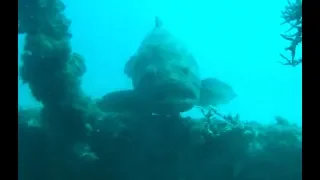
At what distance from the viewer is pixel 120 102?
1148 cm

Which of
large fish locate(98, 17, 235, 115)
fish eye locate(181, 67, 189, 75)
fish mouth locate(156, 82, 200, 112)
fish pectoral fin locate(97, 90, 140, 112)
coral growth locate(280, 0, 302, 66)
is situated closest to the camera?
coral growth locate(280, 0, 302, 66)

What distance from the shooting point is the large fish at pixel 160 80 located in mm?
10617

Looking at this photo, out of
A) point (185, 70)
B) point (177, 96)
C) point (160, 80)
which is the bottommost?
point (177, 96)

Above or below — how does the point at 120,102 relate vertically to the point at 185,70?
below

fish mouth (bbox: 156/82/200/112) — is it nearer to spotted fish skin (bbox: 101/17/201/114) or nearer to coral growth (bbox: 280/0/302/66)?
spotted fish skin (bbox: 101/17/201/114)

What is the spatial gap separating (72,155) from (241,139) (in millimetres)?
4899

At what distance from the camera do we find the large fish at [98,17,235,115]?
1062 cm

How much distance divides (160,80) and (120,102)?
1557 millimetres

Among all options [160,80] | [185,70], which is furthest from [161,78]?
[185,70]

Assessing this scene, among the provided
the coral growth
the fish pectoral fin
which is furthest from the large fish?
the coral growth

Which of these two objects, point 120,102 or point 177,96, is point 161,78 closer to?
point 177,96

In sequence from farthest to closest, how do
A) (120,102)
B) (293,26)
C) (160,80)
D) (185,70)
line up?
(120,102) < (185,70) < (160,80) < (293,26)

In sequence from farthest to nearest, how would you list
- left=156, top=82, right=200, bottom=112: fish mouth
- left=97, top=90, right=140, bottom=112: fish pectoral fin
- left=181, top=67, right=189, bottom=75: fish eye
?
left=97, top=90, right=140, bottom=112: fish pectoral fin, left=181, top=67, right=189, bottom=75: fish eye, left=156, top=82, right=200, bottom=112: fish mouth
